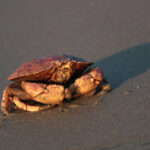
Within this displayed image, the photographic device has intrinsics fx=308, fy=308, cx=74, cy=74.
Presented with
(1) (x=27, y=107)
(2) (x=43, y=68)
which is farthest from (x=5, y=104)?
(2) (x=43, y=68)

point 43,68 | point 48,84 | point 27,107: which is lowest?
point 27,107

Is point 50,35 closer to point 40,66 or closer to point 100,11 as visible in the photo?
point 100,11

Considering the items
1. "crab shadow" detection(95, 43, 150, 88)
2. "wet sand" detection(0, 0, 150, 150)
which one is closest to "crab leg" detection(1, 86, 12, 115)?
"wet sand" detection(0, 0, 150, 150)

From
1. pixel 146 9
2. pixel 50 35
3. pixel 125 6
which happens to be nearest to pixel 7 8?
pixel 50 35

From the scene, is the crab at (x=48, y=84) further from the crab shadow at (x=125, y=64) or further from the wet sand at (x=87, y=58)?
the crab shadow at (x=125, y=64)

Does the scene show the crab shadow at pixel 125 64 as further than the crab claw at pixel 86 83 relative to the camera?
Yes

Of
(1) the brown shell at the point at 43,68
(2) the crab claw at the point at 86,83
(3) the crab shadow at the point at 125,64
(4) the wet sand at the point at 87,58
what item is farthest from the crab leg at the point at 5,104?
(3) the crab shadow at the point at 125,64

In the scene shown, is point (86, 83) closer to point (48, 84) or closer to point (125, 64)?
point (48, 84)
